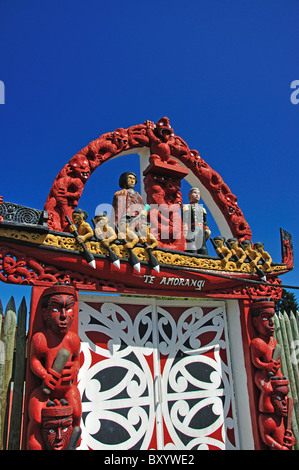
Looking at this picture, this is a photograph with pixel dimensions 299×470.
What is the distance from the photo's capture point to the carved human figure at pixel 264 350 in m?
4.55

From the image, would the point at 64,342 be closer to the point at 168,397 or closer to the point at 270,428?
the point at 168,397

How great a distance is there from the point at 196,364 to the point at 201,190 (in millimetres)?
2852

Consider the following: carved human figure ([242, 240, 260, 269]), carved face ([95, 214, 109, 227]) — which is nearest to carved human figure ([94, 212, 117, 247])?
carved face ([95, 214, 109, 227])

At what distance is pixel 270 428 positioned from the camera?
441 cm

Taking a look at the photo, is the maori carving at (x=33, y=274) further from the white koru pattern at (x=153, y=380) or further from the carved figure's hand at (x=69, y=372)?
the carved figure's hand at (x=69, y=372)

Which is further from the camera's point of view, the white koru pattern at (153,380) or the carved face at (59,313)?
the white koru pattern at (153,380)

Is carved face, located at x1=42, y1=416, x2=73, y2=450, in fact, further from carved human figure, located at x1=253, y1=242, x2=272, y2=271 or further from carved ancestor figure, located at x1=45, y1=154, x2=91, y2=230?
carved human figure, located at x1=253, y1=242, x2=272, y2=271

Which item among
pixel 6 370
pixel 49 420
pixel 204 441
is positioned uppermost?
pixel 6 370

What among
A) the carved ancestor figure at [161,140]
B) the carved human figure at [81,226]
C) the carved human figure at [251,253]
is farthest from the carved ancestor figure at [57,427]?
the carved ancestor figure at [161,140]

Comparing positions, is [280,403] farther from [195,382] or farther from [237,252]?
[237,252]

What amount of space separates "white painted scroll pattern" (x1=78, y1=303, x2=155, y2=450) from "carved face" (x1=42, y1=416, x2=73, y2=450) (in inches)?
27.5

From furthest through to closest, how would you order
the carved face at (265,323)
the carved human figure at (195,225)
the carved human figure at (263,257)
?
the carved human figure at (263,257) < the carved human figure at (195,225) < the carved face at (265,323)

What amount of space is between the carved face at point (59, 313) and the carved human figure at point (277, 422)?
2.96 m

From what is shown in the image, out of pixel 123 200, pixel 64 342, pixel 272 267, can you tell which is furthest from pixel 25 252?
pixel 272 267
